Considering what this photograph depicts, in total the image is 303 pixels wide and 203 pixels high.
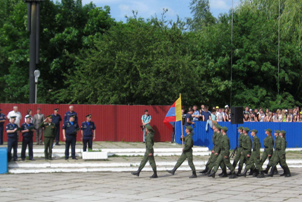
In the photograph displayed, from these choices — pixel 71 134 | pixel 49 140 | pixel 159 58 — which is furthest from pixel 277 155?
pixel 159 58

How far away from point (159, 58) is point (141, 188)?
1356 cm

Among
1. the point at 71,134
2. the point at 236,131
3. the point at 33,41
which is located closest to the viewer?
the point at 71,134

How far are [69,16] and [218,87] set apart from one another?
14065mm

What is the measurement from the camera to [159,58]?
77.8 ft

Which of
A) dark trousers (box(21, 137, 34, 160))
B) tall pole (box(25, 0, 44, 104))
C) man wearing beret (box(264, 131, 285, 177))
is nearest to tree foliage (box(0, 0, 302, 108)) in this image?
tall pole (box(25, 0, 44, 104))

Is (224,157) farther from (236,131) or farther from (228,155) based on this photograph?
(236,131)

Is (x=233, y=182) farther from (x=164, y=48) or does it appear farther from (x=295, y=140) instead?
(x=164, y=48)

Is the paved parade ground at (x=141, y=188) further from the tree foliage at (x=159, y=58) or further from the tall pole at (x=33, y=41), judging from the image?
the tree foliage at (x=159, y=58)

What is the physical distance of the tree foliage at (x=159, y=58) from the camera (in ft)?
77.3

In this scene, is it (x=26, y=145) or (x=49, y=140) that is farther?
(x=49, y=140)

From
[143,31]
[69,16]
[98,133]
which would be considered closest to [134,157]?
[98,133]

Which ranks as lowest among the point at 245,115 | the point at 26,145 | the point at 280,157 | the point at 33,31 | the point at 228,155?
the point at 280,157

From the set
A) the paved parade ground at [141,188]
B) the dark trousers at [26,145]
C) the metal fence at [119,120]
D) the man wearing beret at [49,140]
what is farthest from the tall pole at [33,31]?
the paved parade ground at [141,188]

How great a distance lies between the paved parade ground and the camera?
9750 millimetres
